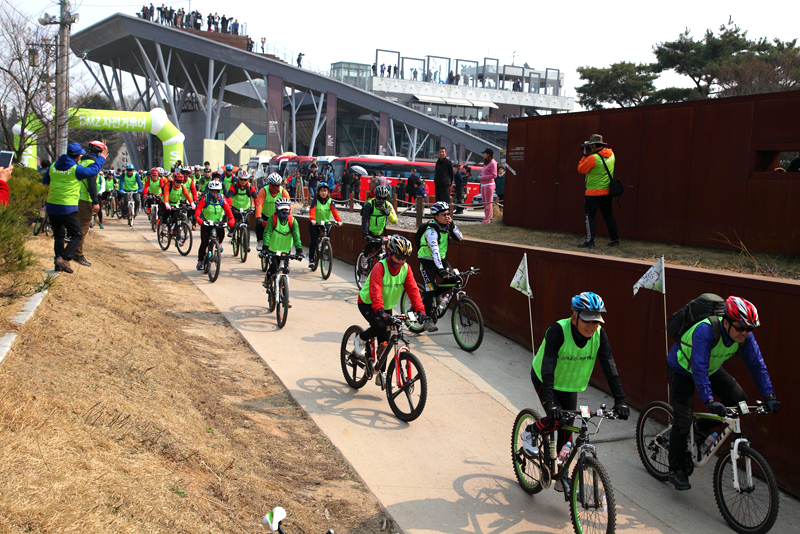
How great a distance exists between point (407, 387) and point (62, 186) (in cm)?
655

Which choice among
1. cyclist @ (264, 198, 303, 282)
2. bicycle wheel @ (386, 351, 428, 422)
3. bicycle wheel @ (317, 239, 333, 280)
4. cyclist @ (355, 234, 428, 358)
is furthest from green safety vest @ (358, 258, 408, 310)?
bicycle wheel @ (317, 239, 333, 280)

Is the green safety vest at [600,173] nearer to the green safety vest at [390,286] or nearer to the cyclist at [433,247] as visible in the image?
the cyclist at [433,247]

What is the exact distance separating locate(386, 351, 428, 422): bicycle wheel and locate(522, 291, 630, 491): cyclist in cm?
154

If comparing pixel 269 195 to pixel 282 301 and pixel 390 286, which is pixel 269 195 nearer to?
pixel 282 301

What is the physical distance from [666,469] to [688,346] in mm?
1289

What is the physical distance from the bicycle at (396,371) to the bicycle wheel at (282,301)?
8.94 ft

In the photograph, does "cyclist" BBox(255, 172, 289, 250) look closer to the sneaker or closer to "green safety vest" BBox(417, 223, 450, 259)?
"green safety vest" BBox(417, 223, 450, 259)

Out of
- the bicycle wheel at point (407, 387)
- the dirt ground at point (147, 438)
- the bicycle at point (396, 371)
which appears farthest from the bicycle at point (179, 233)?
the bicycle wheel at point (407, 387)

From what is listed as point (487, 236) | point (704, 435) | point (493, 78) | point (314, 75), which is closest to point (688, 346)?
point (704, 435)

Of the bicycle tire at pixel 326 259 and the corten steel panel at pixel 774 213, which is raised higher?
the corten steel panel at pixel 774 213

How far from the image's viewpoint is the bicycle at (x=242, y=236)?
1631 centimetres

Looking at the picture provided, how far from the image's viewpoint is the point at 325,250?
1491 centimetres

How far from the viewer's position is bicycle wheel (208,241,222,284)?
1352 centimetres

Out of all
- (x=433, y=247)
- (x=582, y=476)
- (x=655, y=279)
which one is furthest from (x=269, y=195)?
(x=582, y=476)
